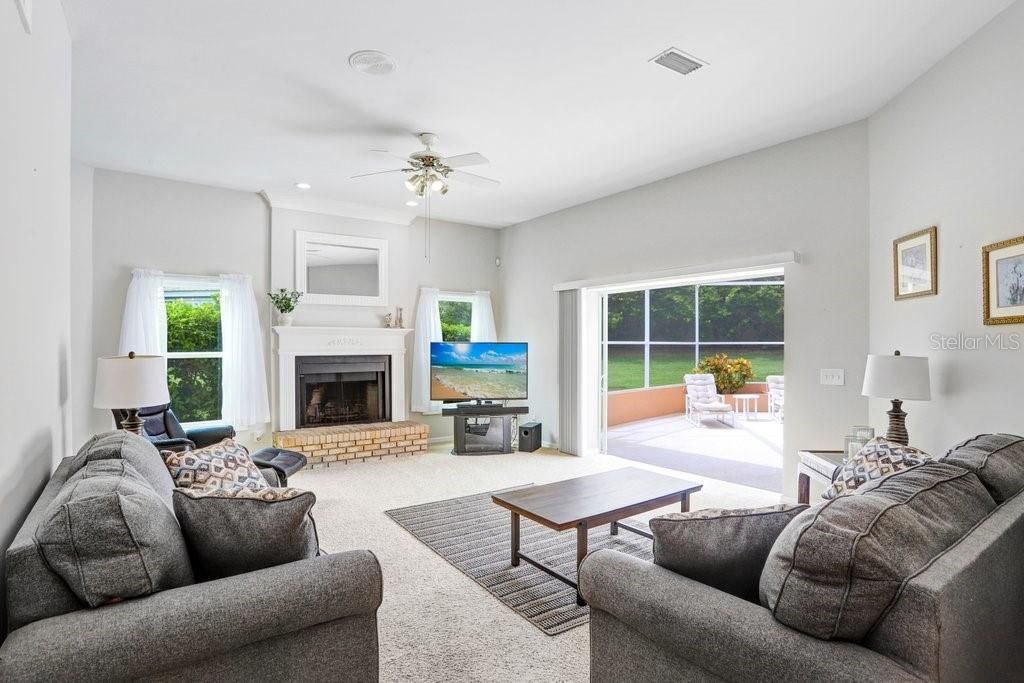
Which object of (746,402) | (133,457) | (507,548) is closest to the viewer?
(133,457)

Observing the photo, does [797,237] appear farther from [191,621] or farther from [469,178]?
[191,621]

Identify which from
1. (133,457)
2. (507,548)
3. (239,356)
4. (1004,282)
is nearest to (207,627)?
(133,457)

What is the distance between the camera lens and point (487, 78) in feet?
10.3

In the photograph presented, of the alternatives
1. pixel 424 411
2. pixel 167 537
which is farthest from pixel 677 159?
pixel 167 537

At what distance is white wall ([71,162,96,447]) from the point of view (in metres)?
4.61

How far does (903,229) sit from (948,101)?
722 mm

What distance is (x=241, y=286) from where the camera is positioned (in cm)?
531

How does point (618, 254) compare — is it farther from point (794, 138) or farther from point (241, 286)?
point (241, 286)

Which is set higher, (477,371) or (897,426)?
(477,371)

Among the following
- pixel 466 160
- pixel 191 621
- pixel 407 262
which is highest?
pixel 466 160

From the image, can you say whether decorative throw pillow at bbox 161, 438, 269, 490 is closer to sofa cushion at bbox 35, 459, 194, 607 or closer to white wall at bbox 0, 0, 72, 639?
white wall at bbox 0, 0, 72, 639

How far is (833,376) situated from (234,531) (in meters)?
3.86

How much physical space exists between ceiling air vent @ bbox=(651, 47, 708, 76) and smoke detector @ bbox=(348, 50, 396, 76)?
4.70ft

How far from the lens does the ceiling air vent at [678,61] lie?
2858mm
